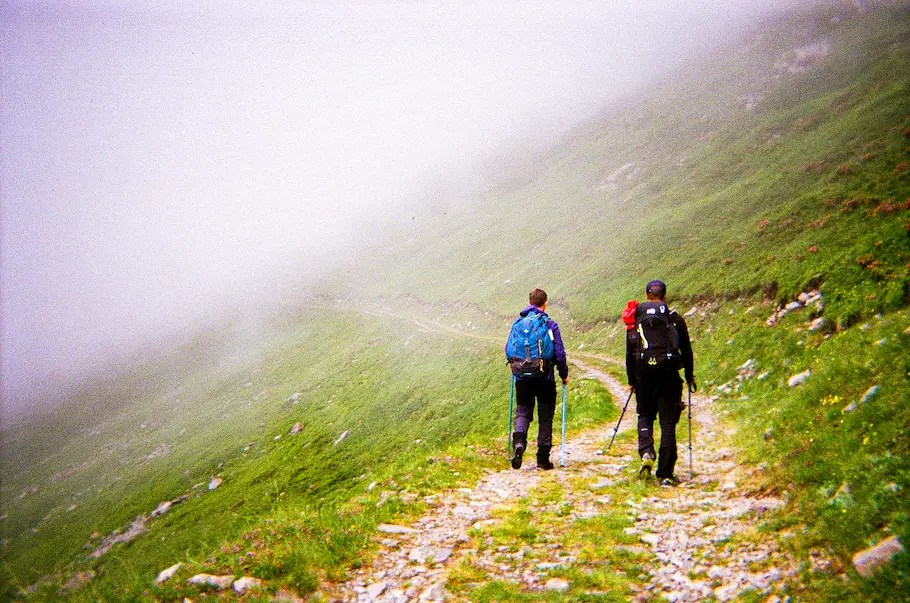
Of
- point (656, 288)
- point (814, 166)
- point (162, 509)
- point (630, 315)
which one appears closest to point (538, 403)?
point (630, 315)

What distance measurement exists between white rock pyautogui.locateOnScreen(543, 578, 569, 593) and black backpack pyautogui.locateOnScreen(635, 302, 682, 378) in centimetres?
518

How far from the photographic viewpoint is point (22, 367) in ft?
492

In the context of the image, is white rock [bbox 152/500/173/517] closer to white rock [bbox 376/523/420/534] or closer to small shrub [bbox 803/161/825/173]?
white rock [bbox 376/523/420/534]

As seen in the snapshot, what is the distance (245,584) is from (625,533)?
5.83 m

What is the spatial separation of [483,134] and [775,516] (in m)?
184

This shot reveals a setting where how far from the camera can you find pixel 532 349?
11.0m

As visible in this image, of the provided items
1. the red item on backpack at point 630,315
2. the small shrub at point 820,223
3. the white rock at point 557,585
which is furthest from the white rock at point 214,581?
the small shrub at point 820,223

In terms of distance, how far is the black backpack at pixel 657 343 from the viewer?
9539 millimetres

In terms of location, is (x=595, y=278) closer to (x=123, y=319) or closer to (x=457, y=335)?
(x=457, y=335)

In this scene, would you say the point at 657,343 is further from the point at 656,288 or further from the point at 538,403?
the point at 538,403

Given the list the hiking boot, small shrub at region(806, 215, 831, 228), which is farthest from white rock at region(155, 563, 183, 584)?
small shrub at region(806, 215, 831, 228)

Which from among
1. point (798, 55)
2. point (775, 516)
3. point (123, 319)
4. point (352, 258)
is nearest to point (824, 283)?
point (775, 516)

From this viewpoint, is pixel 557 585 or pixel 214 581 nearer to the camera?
pixel 557 585

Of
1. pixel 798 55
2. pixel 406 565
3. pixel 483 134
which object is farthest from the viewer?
pixel 483 134
